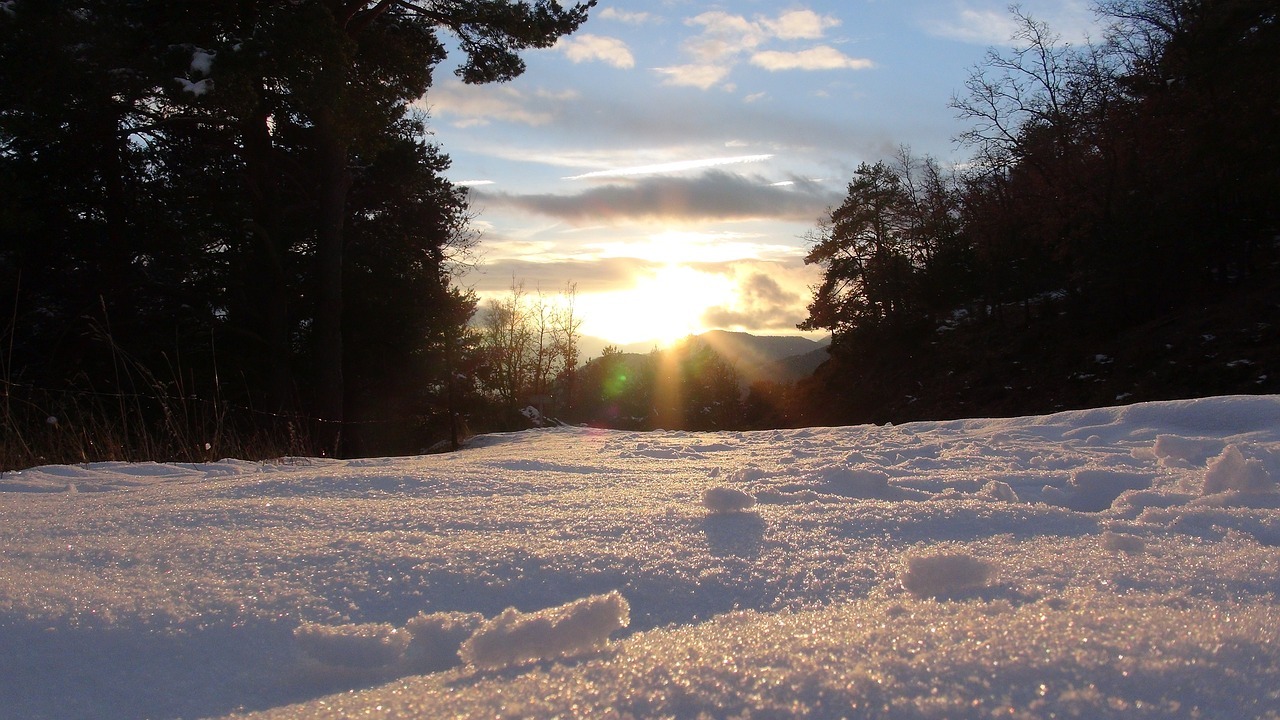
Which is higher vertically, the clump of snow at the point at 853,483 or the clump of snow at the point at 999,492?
the clump of snow at the point at 853,483

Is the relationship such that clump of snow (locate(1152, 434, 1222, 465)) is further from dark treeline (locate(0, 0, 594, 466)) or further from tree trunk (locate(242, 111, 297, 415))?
tree trunk (locate(242, 111, 297, 415))

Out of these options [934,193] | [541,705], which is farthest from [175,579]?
[934,193]

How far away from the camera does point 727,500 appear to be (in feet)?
5.94

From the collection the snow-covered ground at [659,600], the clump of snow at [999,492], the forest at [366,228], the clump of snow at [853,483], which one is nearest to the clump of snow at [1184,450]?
the snow-covered ground at [659,600]

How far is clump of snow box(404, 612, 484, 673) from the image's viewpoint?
100cm

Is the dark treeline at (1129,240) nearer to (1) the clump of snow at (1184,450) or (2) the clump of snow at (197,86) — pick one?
(1) the clump of snow at (1184,450)

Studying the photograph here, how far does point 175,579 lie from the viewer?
1250mm

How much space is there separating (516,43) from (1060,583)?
10550 millimetres

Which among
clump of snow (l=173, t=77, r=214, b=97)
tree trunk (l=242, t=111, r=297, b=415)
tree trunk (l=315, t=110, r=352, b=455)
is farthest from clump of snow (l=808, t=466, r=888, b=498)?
tree trunk (l=242, t=111, r=297, b=415)

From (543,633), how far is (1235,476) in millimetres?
1929

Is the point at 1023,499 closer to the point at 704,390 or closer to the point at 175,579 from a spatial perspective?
the point at 175,579

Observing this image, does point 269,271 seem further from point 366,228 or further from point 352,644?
A: point 352,644

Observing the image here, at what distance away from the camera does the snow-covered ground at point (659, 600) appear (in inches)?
32.3

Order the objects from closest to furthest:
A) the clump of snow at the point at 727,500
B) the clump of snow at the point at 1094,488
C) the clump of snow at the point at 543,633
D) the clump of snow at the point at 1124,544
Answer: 1. the clump of snow at the point at 543,633
2. the clump of snow at the point at 1124,544
3. the clump of snow at the point at 727,500
4. the clump of snow at the point at 1094,488
